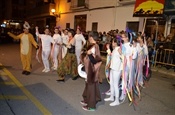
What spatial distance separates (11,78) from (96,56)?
3671 mm

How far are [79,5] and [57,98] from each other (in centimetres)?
1748

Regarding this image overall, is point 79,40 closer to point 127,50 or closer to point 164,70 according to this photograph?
point 127,50

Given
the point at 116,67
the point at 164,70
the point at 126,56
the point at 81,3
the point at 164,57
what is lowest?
the point at 164,70

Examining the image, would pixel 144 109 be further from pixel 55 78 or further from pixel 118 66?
pixel 55 78

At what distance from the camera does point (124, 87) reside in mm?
5316

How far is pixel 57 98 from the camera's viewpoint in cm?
527

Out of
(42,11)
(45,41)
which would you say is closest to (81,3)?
(42,11)

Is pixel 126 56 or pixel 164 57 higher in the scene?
pixel 126 56

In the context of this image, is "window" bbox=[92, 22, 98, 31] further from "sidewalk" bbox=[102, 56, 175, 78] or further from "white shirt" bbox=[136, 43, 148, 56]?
"white shirt" bbox=[136, 43, 148, 56]

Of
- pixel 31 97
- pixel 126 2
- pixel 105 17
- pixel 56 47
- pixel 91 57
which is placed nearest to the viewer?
pixel 91 57

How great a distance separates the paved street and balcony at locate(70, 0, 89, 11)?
1388 centimetres

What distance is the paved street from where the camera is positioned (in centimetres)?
456

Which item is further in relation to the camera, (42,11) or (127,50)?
(42,11)

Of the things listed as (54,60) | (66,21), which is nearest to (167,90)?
(54,60)
